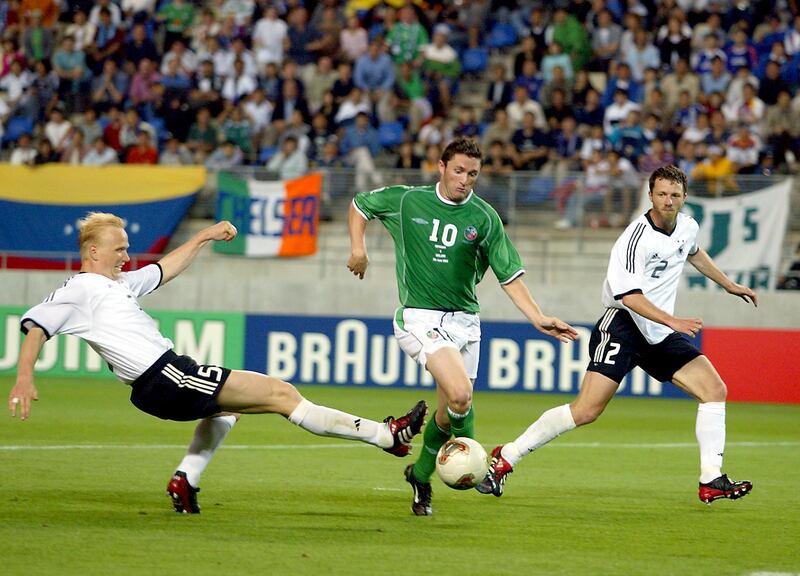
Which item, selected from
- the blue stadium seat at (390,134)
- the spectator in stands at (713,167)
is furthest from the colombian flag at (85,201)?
the spectator in stands at (713,167)

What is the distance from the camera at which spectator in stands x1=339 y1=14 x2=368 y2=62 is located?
23.7m

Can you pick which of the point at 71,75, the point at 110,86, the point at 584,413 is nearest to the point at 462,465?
the point at 584,413

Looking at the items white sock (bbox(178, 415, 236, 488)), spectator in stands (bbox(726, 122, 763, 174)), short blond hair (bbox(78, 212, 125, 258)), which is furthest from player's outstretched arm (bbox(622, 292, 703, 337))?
spectator in stands (bbox(726, 122, 763, 174))

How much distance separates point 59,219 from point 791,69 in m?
11.2

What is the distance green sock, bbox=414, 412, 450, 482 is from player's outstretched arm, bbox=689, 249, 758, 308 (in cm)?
217

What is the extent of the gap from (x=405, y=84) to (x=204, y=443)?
15.6 metres

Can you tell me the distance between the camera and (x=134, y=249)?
21406mm

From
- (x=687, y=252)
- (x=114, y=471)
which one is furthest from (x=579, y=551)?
(x=114, y=471)

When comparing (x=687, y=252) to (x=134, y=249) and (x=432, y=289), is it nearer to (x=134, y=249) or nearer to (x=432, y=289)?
(x=432, y=289)

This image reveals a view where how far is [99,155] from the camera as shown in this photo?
72.6ft

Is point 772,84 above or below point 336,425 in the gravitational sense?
above

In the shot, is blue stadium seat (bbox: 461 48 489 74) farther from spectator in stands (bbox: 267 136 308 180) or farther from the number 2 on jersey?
the number 2 on jersey

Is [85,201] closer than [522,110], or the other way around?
[85,201]

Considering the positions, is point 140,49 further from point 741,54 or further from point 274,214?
point 741,54
